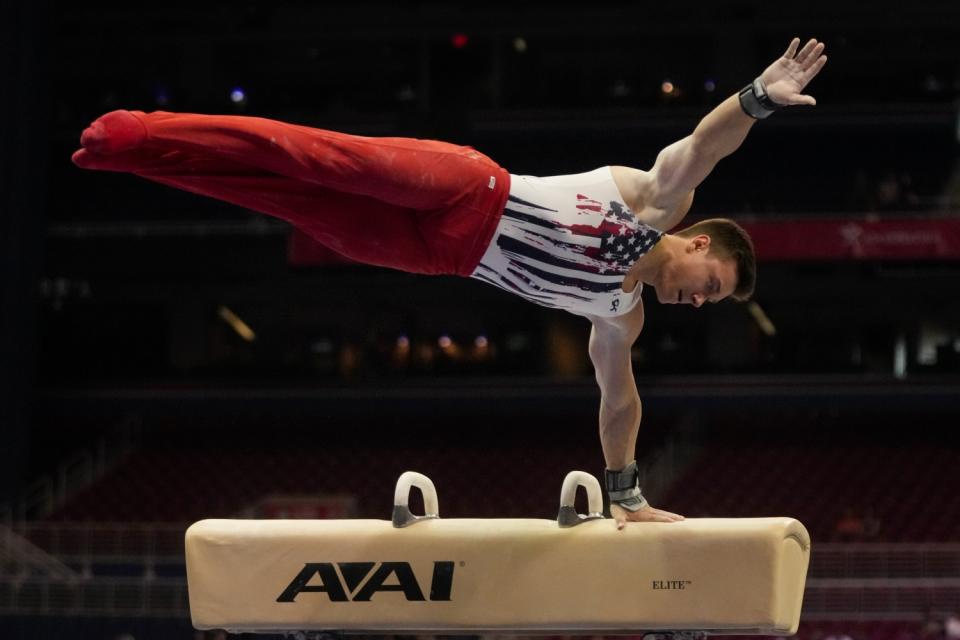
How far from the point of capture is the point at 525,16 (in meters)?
20.1

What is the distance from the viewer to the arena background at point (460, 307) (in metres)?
17.3

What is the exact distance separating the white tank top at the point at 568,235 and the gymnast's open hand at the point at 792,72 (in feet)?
2.17

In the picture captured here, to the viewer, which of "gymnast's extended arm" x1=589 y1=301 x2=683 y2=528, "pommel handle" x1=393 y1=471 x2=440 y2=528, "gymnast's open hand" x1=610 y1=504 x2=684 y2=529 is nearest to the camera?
"pommel handle" x1=393 y1=471 x2=440 y2=528

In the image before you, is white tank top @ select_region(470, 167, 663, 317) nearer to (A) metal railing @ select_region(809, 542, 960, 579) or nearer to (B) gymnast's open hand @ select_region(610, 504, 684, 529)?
(B) gymnast's open hand @ select_region(610, 504, 684, 529)

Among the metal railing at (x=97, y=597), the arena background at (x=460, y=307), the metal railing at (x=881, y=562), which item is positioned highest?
the arena background at (x=460, y=307)

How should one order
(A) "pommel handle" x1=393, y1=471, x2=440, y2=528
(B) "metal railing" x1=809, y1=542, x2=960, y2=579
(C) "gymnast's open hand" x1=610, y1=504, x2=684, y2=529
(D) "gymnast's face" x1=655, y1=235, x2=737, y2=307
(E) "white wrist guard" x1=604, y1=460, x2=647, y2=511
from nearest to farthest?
(A) "pommel handle" x1=393, y1=471, x2=440, y2=528 < (D) "gymnast's face" x1=655, y1=235, x2=737, y2=307 < (C) "gymnast's open hand" x1=610, y1=504, x2=684, y2=529 < (E) "white wrist guard" x1=604, y1=460, x2=647, y2=511 < (B) "metal railing" x1=809, y1=542, x2=960, y2=579

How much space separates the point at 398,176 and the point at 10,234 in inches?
615

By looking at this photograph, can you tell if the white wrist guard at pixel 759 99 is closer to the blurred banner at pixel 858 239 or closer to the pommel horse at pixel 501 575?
the pommel horse at pixel 501 575

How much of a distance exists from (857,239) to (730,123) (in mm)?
13915

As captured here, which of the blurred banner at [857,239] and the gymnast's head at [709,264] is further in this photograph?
the blurred banner at [857,239]

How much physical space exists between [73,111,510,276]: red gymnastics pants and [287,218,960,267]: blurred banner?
13.3 m

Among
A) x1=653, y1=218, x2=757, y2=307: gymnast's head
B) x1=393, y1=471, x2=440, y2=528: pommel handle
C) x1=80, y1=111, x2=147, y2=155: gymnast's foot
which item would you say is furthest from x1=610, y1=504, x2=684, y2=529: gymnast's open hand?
x1=80, y1=111, x2=147, y2=155: gymnast's foot

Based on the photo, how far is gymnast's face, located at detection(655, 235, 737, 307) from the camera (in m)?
4.47

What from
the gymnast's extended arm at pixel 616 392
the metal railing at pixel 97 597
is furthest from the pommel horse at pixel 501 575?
the metal railing at pixel 97 597
